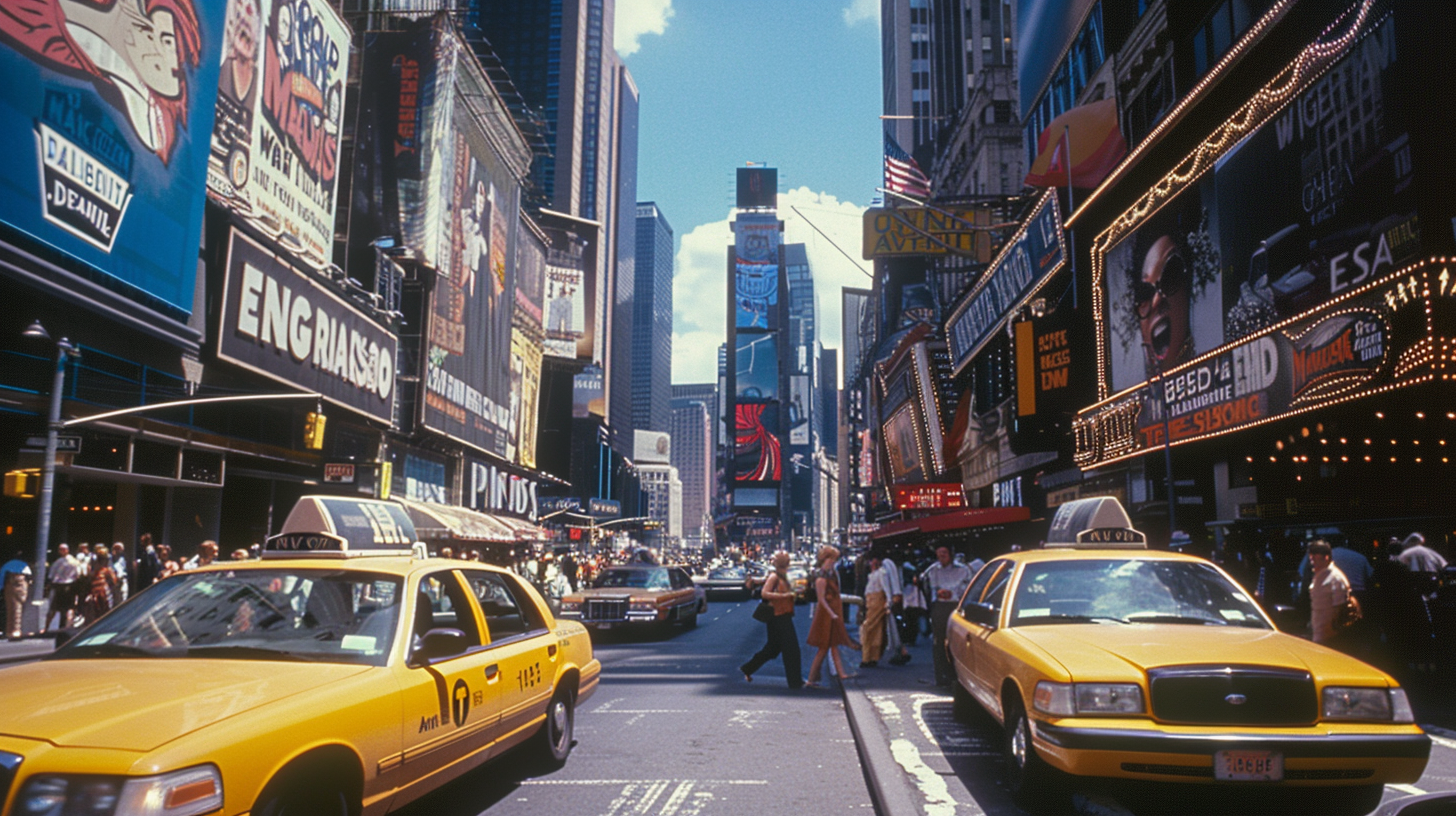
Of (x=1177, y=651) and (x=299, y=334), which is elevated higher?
(x=299, y=334)

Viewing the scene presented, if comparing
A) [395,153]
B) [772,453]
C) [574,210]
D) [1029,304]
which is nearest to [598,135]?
[574,210]

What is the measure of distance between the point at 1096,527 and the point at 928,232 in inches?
1097

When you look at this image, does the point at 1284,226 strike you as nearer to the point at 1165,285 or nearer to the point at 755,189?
the point at 1165,285

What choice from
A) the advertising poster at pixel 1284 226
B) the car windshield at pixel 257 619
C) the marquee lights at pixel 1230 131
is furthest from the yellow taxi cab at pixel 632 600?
the marquee lights at pixel 1230 131

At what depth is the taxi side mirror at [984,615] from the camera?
6855 millimetres

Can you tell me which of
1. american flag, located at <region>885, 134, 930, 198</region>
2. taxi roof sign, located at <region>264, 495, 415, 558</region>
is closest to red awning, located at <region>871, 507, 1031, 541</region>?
american flag, located at <region>885, 134, 930, 198</region>

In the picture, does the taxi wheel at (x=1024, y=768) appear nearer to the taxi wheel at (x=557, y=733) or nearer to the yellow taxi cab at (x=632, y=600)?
the taxi wheel at (x=557, y=733)

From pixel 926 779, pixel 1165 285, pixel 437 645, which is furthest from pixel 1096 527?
pixel 1165 285

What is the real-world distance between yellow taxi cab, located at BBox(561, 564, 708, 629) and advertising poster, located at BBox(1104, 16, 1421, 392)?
38.2 ft

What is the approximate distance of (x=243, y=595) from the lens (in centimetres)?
521

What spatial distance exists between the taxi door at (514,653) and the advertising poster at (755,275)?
16819 cm

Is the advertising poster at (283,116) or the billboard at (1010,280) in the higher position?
the advertising poster at (283,116)

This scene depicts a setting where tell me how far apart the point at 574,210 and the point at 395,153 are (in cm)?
11748

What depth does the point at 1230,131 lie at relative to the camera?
59.8 feet
